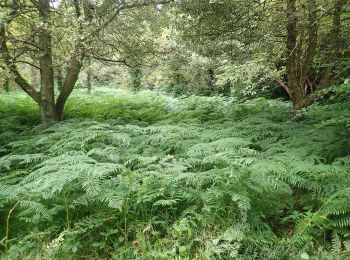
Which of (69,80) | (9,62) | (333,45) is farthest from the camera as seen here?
(69,80)

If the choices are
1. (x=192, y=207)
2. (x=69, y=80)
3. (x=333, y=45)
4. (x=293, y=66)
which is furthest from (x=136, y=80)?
(x=192, y=207)

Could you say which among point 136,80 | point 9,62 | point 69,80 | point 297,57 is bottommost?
point 69,80

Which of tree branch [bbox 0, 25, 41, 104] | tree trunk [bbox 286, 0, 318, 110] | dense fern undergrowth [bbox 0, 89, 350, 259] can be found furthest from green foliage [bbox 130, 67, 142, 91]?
dense fern undergrowth [bbox 0, 89, 350, 259]

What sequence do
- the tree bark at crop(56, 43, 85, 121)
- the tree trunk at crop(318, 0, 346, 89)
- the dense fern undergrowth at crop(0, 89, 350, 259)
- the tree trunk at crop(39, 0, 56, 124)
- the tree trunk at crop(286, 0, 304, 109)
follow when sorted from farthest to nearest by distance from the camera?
1. the tree bark at crop(56, 43, 85, 121)
2. the tree trunk at crop(39, 0, 56, 124)
3. the tree trunk at crop(286, 0, 304, 109)
4. the tree trunk at crop(318, 0, 346, 89)
5. the dense fern undergrowth at crop(0, 89, 350, 259)

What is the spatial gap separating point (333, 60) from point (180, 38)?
330 centimetres

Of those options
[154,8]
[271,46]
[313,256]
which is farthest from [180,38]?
[313,256]

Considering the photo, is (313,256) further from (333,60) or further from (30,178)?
(333,60)

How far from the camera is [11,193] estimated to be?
3568 mm

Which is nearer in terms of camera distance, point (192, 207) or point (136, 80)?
point (192, 207)

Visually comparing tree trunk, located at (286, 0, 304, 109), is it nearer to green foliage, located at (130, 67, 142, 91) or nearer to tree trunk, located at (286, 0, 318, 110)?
tree trunk, located at (286, 0, 318, 110)

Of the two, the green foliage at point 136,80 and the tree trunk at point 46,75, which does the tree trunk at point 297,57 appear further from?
the green foliage at point 136,80

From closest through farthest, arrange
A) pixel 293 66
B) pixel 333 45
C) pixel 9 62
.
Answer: pixel 333 45
pixel 293 66
pixel 9 62

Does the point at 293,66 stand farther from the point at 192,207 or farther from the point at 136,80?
the point at 136,80

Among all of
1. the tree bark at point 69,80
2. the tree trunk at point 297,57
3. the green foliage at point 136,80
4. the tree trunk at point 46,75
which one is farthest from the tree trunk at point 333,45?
the green foliage at point 136,80
